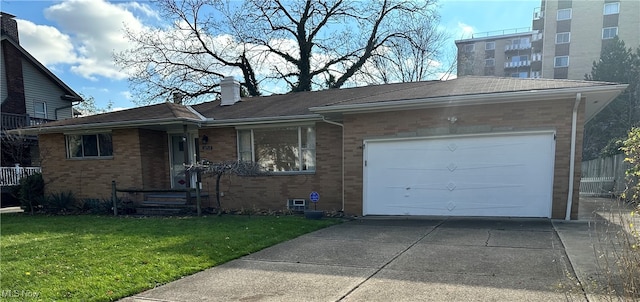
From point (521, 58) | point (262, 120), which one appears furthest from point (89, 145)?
point (521, 58)

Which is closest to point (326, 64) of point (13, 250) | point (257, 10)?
point (257, 10)

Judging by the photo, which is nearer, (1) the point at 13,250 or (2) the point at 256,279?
(2) the point at 256,279

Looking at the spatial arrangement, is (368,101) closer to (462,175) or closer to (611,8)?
(462,175)

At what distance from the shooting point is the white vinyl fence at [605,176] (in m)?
12.4

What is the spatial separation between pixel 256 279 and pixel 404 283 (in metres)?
1.86

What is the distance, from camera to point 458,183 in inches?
333

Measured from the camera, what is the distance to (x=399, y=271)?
14.8 ft

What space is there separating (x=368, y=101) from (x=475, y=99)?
2.51 metres

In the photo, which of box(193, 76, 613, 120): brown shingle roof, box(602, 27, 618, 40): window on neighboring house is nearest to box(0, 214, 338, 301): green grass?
box(193, 76, 613, 120): brown shingle roof

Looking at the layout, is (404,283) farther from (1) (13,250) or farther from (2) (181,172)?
(2) (181,172)

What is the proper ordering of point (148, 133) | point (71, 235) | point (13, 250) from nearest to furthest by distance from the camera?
point (13, 250), point (71, 235), point (148, 133)

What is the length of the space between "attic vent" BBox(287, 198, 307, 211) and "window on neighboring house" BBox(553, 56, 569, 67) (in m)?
41.5

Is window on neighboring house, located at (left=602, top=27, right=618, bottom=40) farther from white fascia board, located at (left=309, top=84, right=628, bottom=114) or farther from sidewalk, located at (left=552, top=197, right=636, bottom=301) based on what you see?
sidewalk, located at (left=552, top=197, right=636, bottom=301)

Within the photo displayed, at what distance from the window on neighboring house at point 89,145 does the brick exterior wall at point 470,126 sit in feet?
A: 28.6
